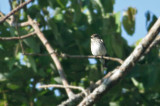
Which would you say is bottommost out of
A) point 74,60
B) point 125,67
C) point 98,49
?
point 125,67

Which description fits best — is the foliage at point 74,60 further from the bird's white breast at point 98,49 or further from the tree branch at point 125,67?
the tree branch at point 125,67

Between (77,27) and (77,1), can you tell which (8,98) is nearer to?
(77,27)

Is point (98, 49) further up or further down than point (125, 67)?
further up

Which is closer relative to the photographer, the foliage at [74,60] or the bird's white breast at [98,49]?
the bird's white breast at [98,49]

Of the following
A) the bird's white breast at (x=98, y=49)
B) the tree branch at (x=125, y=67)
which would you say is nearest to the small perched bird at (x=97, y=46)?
the bird's white breast at (x=98, y=49)

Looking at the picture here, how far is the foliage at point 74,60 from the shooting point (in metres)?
4.86

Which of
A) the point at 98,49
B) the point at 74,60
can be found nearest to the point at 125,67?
the point at 98,49

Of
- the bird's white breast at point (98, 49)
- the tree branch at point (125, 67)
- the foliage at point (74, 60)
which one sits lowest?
the tree branch at point (125, 67)

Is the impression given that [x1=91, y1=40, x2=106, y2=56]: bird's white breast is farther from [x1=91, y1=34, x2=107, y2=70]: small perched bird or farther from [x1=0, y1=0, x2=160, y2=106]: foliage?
[x1=0, y1=0, x2=160, y2=106]: foliage

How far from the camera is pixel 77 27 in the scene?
5.35m

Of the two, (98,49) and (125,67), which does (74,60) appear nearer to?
(98,49)

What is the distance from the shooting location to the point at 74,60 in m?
5.54

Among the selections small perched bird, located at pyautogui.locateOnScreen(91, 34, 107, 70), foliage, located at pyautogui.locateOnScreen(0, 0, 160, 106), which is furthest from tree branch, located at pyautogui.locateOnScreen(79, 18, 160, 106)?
foliage, located at pyautogui.locateOnScreen(0, 0, 160, 106)

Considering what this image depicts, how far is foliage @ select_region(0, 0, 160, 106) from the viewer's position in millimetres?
4859
